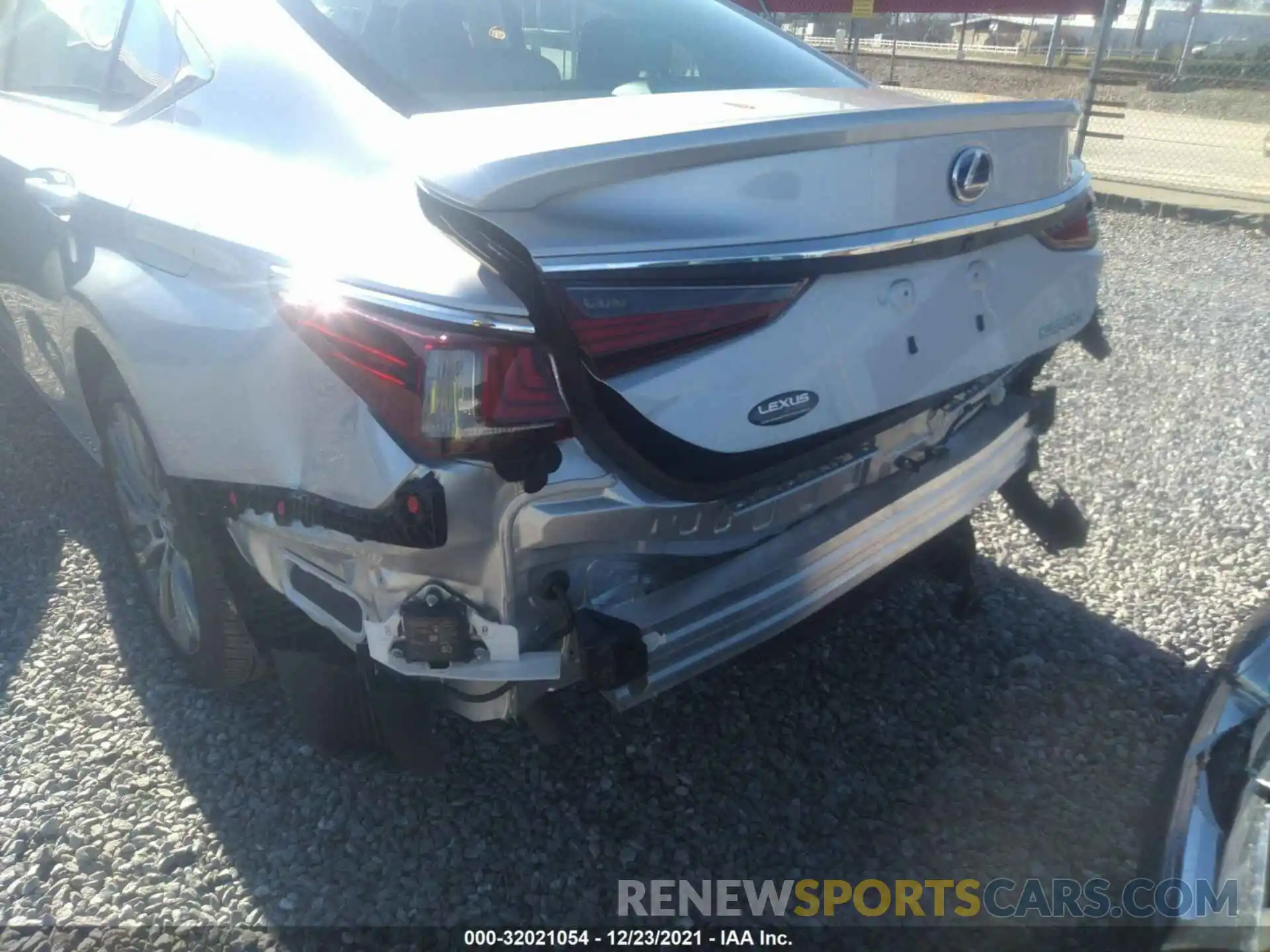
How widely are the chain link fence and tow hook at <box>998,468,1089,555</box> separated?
328 inches

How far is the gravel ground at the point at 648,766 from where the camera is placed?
7.55 feet

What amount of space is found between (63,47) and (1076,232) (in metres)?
3.29

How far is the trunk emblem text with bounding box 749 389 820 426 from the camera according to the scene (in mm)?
1891

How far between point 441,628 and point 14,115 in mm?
2875

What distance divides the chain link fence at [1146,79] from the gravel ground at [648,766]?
8412 mm

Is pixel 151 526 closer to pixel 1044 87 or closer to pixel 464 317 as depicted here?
pixel 464 317

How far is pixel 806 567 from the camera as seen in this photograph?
7.06 feet

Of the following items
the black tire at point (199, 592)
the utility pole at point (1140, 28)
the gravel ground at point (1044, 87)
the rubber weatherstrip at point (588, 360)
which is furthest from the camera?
the utility pole at point (1140, 28)

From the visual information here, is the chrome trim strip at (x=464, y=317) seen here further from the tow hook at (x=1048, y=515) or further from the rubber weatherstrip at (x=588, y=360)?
the tow hook at (x=1048, y=515)

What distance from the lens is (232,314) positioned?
2.03 meters

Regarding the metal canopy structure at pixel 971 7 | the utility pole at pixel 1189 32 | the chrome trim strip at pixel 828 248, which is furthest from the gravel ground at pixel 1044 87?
the chrome trim strip at pixel 828 248

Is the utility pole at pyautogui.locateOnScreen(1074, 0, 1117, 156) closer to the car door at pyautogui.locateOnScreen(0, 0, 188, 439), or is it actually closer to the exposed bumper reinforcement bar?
the exposed bumper reinforcement bar

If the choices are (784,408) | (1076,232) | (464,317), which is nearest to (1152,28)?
(1076,232)

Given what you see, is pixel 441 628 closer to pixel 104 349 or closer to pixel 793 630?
pixel 793 630
